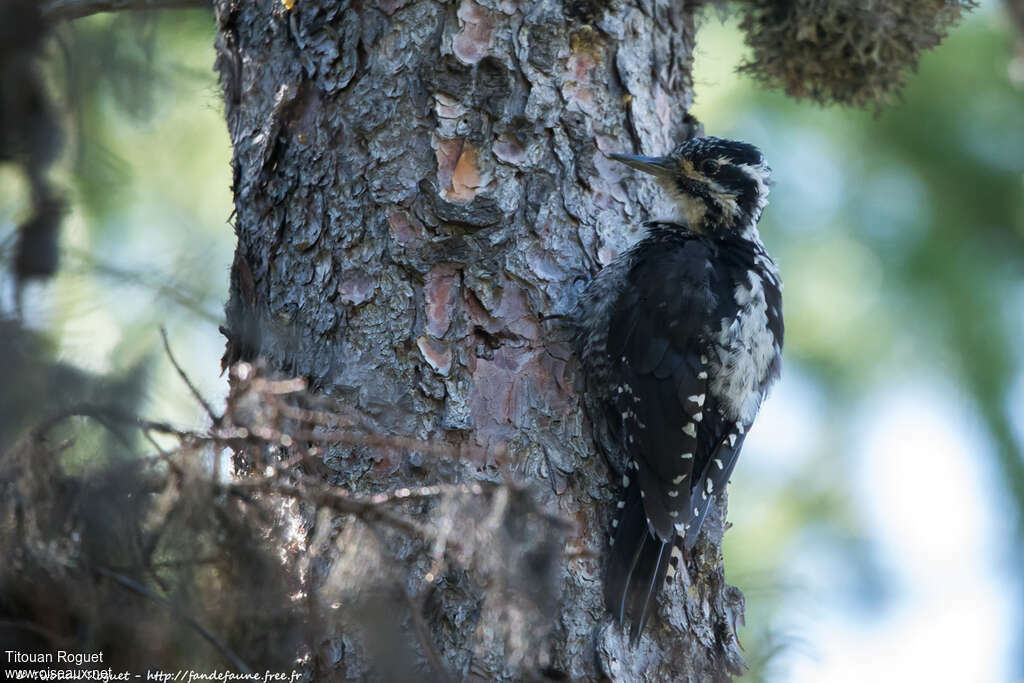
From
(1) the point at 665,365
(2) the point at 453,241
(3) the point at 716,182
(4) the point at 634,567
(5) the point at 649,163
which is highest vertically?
(3) the point at 716,182

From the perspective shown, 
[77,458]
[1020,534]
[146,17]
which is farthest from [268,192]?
[1020,534]

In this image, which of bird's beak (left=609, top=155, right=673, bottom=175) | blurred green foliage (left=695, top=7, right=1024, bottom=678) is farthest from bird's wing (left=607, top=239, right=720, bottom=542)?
blurred green foliage (left=695, top=7, right=1024, bottom=678)

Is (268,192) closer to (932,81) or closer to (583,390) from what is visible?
(583,390)

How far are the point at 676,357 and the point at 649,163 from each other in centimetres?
65

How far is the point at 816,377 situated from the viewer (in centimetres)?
650

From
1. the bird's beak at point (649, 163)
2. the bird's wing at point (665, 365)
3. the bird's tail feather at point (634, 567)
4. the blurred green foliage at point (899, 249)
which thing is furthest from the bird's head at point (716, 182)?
the blurred green foliage at point (899, 249)

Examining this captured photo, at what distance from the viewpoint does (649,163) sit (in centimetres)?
337

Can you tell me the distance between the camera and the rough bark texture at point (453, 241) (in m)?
2.80

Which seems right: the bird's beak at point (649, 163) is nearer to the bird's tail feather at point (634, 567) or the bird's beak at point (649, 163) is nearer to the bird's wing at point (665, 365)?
the bird's wing at point (665, 365)

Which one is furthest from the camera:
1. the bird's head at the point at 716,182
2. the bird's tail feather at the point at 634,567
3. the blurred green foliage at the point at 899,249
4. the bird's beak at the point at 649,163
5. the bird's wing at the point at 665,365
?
the blurred green foliage at the point at 899,249

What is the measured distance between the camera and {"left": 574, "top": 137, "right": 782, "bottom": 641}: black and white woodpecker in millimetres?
2984

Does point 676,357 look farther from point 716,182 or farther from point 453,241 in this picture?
point 453,241

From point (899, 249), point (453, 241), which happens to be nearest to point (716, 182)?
point (453, 241)

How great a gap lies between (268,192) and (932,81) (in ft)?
15.0
